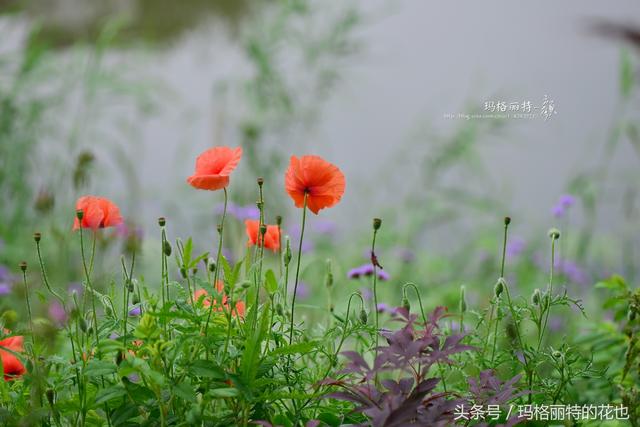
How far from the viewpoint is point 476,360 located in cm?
104

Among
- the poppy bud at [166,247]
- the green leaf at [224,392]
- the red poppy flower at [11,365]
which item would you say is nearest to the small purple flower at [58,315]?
the red poppy flower at [11,365]

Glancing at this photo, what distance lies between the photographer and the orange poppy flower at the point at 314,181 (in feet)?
3.19

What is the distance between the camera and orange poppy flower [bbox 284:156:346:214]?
972 mm

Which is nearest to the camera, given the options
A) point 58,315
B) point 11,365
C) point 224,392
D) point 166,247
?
point 224,392

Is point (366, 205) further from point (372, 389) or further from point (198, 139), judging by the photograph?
point (372, 389)

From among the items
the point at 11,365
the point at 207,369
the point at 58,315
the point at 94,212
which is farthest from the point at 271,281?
the point at 58,315

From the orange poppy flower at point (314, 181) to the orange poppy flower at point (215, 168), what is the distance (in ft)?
0.22

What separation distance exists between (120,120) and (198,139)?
3.41 feet

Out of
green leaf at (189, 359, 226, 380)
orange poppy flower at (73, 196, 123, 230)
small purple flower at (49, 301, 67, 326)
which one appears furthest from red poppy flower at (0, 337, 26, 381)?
green leaf at (189, 359, 226, 380)

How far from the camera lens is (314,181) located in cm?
99

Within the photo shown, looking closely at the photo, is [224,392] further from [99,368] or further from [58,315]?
[58,315]

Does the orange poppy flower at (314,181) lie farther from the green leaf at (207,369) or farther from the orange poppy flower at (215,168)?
the green leaf at (207,369)

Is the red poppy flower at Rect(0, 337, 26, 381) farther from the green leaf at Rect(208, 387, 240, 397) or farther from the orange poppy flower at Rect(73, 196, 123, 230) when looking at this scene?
the green leaf at Rect(208, 387, 240, 397)

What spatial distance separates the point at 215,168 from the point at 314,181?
12 centimetres
